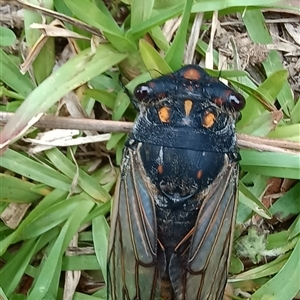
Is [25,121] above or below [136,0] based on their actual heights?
below

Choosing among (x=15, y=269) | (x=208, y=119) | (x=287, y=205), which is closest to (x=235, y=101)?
(x=208, y=119)

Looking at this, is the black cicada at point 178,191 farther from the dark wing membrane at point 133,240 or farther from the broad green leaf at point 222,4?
the broad green leaf at point 222,4

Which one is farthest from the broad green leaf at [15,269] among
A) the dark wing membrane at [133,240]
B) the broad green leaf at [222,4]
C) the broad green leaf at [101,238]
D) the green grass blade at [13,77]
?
the broad green leaf at [222,4]

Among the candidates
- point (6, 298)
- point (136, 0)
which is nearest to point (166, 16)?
point (136, 0)

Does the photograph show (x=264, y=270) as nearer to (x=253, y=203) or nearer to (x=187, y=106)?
(x=253, y=203)

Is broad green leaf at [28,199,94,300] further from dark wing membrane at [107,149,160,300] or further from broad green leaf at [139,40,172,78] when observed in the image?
broad green leaf at [139,40,172,78]

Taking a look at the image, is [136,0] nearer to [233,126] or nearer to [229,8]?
[229,8]
